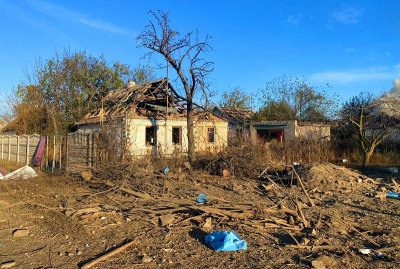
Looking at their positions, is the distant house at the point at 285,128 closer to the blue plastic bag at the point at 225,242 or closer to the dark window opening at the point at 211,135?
the dark window opening at the point at 211,135

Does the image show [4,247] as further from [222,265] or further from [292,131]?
[292,131]

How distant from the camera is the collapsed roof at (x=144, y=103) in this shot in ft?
72.1

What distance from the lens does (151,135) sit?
2378 centimetres

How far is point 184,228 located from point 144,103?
1710cm

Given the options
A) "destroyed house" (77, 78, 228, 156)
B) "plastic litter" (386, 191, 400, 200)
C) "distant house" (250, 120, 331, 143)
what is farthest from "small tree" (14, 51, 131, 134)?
"plastic litter" (386, 191, 400, 200)

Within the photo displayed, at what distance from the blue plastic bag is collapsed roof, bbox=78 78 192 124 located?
16.0 metres

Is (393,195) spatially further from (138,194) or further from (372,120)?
(372,120)

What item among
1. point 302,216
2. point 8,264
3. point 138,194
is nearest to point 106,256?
point 8,264

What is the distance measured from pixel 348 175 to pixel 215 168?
4.57 m

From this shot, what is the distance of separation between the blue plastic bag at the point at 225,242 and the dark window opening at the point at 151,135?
58.2 ft

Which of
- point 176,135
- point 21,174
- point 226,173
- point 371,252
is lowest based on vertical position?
point 371,252

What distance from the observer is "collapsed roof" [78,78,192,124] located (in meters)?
22.0

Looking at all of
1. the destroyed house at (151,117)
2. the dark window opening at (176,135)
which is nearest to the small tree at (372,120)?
the destroyed house at (151,117)

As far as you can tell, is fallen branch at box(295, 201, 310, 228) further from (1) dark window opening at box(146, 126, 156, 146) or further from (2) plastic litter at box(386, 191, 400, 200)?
(1) dark window opening at box(146, 126, 156, 146)
